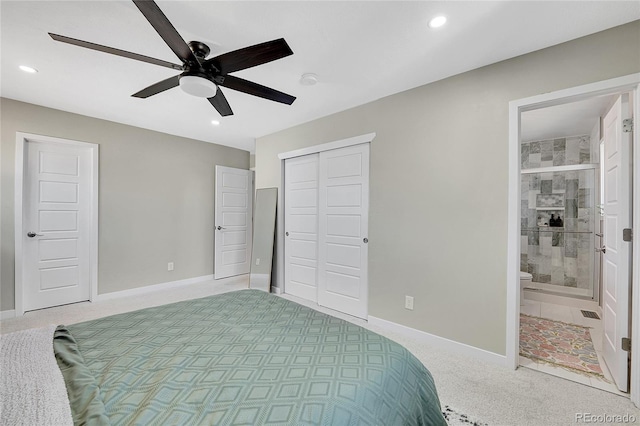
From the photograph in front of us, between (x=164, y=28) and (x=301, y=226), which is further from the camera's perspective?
(x=301, y=226)

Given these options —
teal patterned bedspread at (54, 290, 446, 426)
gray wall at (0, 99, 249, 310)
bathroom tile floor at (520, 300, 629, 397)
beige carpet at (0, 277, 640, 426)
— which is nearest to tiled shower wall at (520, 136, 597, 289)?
bathroom tile floor at (520, 300, 629, 397)

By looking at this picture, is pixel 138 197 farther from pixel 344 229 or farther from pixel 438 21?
pixel 438 21

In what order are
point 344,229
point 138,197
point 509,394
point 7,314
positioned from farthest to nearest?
point 138,197, point 344,229, point 7,314, point 509,394

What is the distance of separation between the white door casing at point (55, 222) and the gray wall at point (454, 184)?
3.72 metres

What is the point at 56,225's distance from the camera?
3.34m

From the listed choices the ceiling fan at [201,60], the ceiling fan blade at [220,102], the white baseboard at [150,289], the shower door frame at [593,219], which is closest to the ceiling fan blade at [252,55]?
the ceiling fan at [201,60]

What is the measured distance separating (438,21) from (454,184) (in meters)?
1.30

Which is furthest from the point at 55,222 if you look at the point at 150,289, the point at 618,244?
the point at 618,244

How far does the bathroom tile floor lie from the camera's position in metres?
1.94

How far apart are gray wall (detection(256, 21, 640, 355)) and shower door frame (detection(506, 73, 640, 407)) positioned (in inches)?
1.9

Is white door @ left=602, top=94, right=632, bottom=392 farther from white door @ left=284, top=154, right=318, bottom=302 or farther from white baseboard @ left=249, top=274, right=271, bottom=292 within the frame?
white baseboard @ left=249, top=274, right=271, bottom=292

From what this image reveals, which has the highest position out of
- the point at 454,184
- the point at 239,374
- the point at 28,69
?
the point at 28,69

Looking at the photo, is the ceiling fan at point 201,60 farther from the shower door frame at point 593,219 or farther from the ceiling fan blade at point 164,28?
the shower door frame at point 593,219

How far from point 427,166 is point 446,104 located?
588mm
